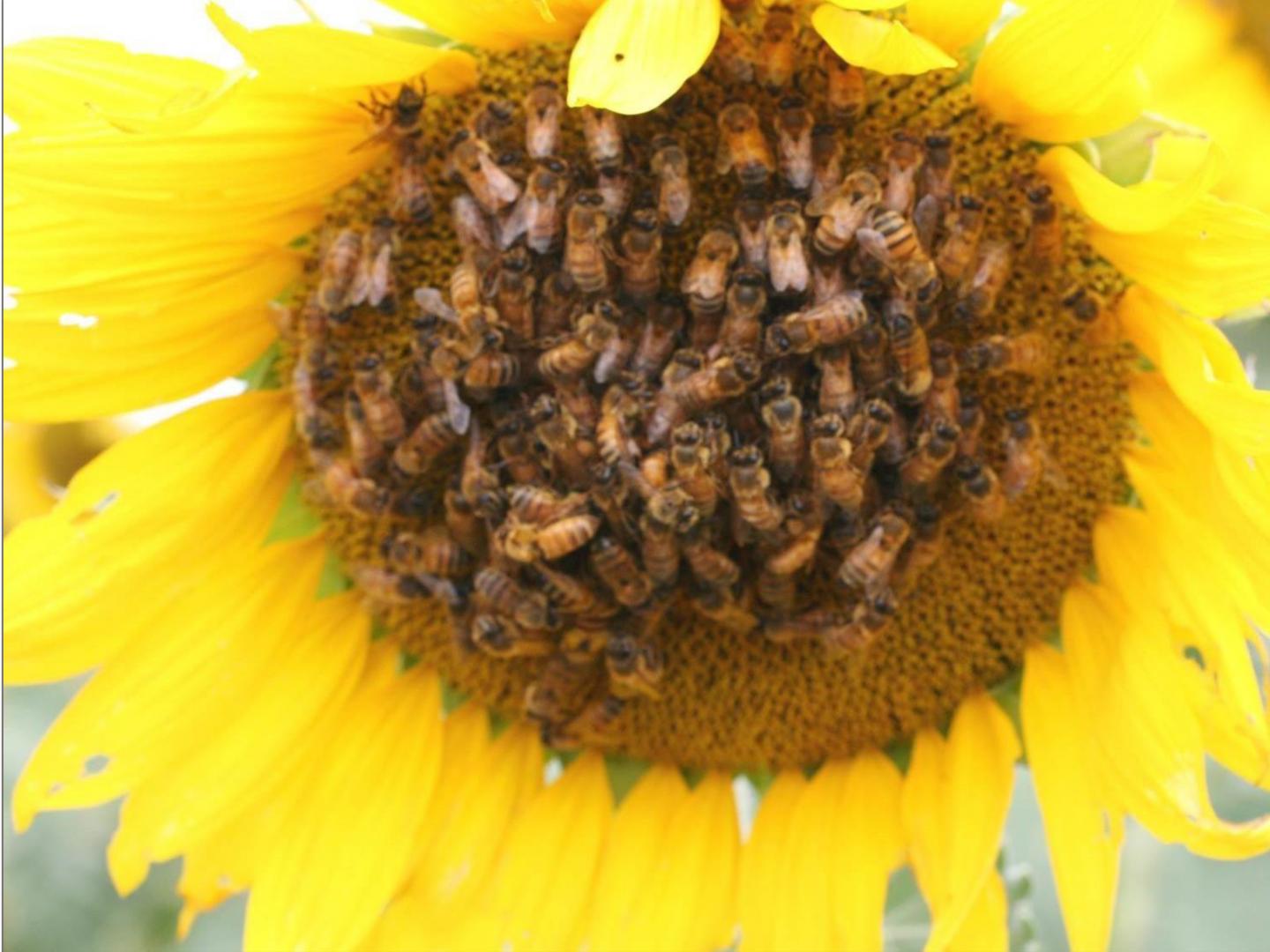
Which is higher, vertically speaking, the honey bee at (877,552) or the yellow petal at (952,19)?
the yellow petal at (952,19)

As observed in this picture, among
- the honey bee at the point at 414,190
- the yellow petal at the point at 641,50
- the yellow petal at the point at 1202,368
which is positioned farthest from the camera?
the honey bee at the point at 414,190

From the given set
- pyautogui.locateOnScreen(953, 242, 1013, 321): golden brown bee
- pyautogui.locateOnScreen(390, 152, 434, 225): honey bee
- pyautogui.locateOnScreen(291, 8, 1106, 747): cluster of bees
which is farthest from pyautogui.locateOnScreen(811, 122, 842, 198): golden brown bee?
pyautogui.locateOnScreen(390, 152, 434, 225): honey bee

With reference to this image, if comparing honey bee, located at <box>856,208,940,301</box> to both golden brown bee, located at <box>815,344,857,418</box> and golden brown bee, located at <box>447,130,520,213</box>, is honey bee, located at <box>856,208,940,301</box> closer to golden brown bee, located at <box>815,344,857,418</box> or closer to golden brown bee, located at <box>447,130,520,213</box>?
golden brown bee, located at <box>815,344,857,418</box>

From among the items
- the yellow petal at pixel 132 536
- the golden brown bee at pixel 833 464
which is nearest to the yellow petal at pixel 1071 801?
the golden brown bee at pixel 833 464

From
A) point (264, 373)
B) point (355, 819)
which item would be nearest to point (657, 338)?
point (264, 373)

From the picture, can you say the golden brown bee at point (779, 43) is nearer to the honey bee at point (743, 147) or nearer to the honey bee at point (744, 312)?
the honey bee at point (743, 147)

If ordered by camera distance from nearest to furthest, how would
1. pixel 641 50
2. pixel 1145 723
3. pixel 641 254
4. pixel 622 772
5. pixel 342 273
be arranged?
1. pixel 641 50
2. pixel 641 254
3. pixel 1145 723
4. pixel 342 273
5. pixel 622 772

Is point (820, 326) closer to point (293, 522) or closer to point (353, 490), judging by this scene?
point (353, 490)
